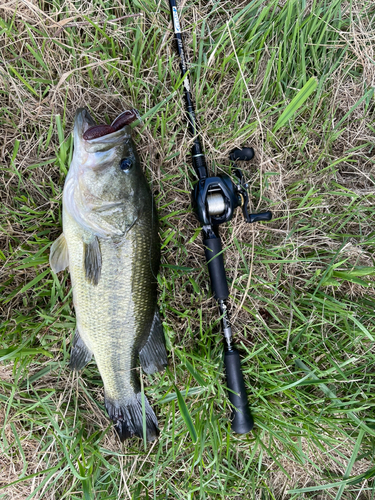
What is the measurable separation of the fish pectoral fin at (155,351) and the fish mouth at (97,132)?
1.17 meters

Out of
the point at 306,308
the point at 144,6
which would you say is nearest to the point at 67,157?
the point at 144,6

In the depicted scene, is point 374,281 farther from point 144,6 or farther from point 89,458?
point 144,6

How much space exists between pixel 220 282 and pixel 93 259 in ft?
2.83

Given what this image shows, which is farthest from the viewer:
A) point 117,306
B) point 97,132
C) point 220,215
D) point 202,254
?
point 202,254

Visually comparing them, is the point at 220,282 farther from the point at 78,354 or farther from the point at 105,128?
the point at 105,128

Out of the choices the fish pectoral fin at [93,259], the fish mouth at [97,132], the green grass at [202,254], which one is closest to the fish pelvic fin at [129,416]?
the green grass at [202,254]

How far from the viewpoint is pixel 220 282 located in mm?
2137

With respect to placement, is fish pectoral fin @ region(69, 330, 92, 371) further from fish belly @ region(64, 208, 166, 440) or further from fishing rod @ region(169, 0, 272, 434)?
fishing rod @ region(169, 0, 272, 434)

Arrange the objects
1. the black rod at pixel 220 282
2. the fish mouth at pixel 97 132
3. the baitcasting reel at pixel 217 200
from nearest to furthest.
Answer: the fish mouth at pixel 97 132 → the baitcasting reel at pixel 217 200 → the black rod at pixel 220 282

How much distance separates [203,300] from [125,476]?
1399 mm

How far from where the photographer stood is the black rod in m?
2.13

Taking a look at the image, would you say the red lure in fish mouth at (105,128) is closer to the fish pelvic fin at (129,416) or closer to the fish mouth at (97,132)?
the fish mouth at (97,132)

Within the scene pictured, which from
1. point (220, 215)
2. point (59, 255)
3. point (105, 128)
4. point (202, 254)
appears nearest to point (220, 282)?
point (202, 254)

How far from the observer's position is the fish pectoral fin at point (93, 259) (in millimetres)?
1893
